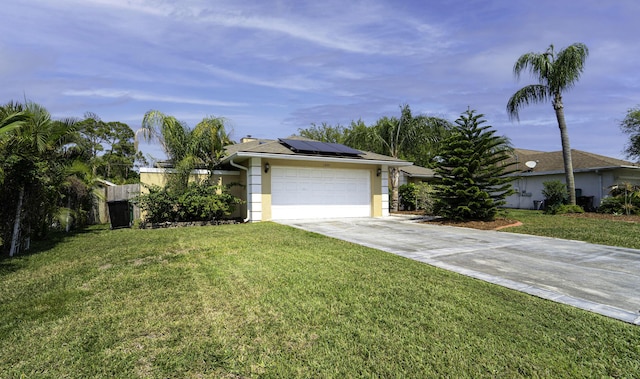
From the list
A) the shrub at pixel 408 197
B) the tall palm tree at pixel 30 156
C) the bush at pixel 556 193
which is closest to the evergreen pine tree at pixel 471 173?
the shrub at pixel 408 197

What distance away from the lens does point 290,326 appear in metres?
2.95

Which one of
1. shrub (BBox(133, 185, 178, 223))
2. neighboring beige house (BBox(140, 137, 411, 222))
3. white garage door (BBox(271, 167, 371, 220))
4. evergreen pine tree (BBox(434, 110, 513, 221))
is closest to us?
shrub (BBox(133, 185, 178, 223))

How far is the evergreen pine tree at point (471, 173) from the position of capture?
453 inches

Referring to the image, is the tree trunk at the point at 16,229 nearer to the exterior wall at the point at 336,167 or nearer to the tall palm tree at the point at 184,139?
the tall palm tree at the point at 184,139

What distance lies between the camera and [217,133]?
43.1 ft

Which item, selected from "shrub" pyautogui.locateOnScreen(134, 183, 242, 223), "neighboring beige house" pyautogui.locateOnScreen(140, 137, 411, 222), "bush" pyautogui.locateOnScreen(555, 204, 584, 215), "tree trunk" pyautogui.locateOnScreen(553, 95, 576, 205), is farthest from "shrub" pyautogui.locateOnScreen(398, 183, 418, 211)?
"shrub" pyautogui.locateOnScreen(134, 183, 242, 223)

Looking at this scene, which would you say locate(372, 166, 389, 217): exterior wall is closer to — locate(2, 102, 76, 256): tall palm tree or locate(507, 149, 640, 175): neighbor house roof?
locate(507, 149, 640, 175): neighbor house roof

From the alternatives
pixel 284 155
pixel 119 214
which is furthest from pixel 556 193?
pixel 119 214

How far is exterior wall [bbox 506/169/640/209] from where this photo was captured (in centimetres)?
1848

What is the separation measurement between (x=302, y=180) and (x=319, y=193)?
3.03 feet

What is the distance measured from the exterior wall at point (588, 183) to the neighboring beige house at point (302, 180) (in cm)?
888

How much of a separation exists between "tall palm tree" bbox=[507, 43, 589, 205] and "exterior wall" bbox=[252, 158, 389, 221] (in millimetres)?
8184

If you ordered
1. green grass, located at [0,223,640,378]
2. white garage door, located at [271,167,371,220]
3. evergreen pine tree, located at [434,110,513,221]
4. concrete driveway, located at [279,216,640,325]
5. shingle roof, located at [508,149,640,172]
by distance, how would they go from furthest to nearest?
1. shingle roof, located at [508,149,640,172]
2. white garage door, located at [271,167,371,220]
3. evergreen pine tree, located at [434,110,513,221]
4. concrete driveway, located at [279,216,640,325]
5. green grass, located at [0,223,640,378]

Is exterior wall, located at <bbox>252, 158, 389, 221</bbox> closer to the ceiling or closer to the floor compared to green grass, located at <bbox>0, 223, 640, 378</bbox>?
closer to the ceiling
